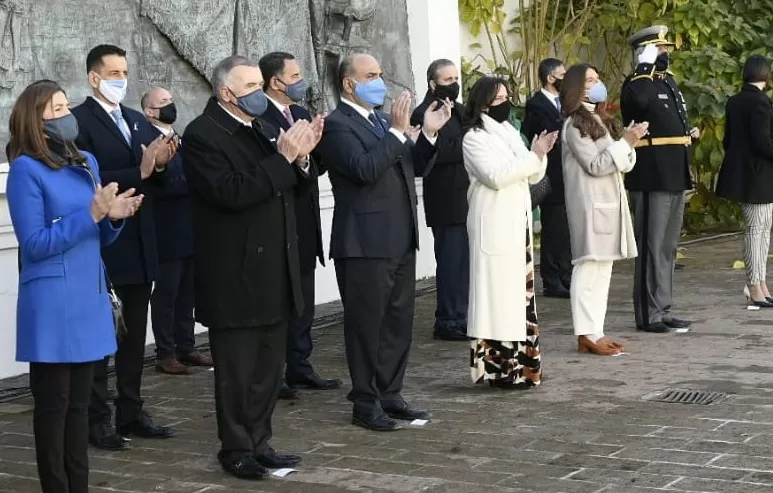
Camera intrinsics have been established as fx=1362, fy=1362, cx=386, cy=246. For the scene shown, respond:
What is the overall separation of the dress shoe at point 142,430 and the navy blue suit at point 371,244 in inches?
37.5

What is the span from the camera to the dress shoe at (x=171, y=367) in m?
8.30

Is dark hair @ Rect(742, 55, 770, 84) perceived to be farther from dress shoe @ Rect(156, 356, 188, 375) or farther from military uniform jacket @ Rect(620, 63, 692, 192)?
dress shoe @ Rect(156, 356, 188, 375)

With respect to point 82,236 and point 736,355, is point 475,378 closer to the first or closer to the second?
point 736,355

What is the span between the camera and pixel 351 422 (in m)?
6.81

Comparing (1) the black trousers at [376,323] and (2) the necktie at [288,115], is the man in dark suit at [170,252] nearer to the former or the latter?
(2) the necktie at [288,115]

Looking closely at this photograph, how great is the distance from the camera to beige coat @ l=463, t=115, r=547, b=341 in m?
7.28

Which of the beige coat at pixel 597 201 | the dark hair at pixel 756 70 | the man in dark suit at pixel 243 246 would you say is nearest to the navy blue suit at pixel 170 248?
the man in dark suit at pixel 243 246

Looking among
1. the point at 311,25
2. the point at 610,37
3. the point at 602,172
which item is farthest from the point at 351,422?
the point at 610,37

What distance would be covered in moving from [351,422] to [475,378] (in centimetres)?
93

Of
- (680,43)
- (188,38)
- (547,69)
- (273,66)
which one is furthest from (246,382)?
(680,43)

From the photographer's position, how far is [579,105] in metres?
8.31

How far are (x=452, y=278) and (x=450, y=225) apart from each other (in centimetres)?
37

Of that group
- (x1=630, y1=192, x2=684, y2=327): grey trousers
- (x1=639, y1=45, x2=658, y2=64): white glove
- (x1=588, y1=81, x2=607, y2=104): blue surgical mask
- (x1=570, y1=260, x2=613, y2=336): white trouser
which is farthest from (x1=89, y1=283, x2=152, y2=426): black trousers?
(x1=639, y1=45, x2=658, y2=64): white glove

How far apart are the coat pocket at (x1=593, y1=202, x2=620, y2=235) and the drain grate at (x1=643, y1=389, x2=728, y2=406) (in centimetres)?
138
